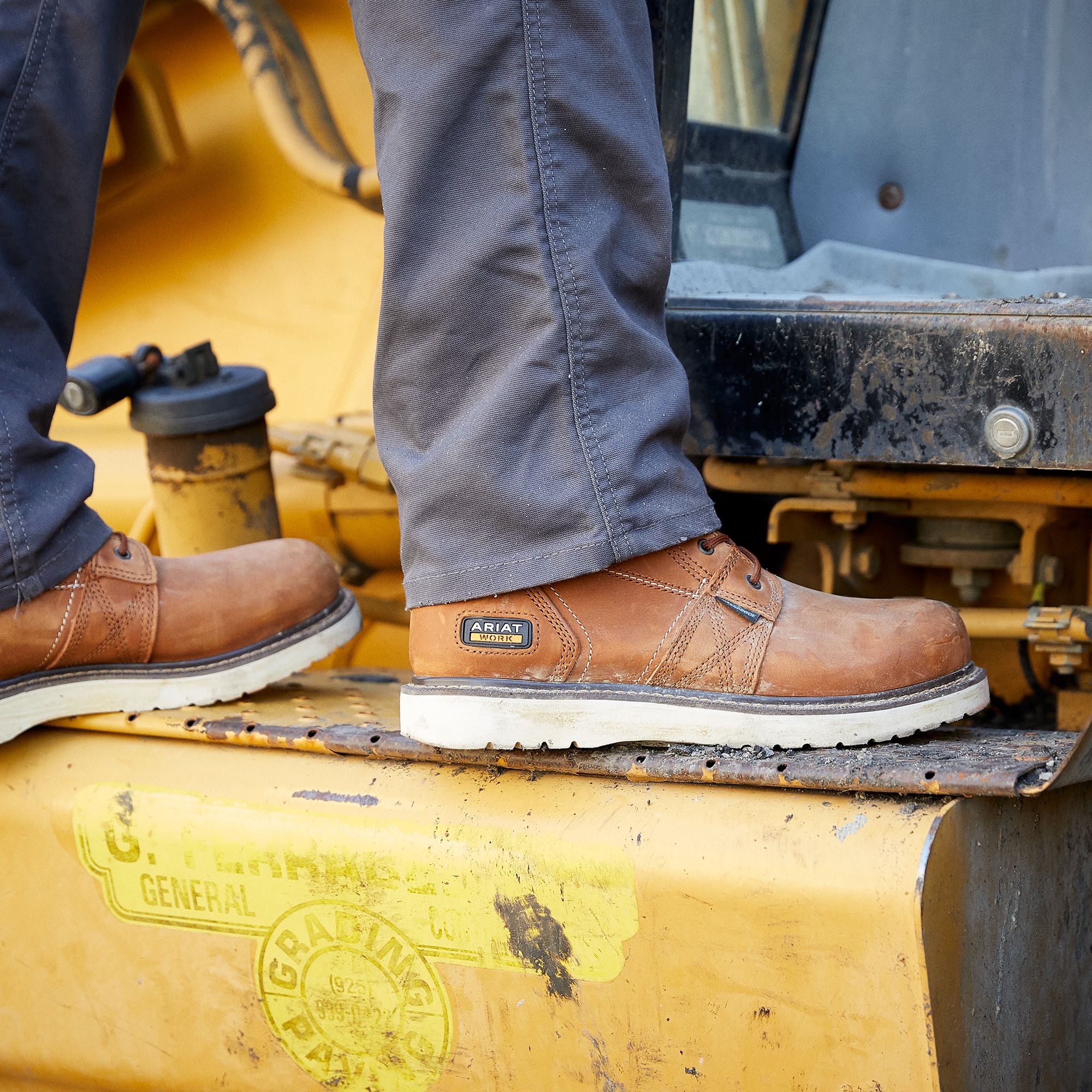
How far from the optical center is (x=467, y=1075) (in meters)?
1.04

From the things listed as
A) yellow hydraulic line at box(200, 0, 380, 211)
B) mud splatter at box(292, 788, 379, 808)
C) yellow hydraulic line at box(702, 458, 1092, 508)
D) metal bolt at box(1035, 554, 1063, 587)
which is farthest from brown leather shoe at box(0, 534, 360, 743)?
metal bolt at box(1035, 554, 1063, 587)

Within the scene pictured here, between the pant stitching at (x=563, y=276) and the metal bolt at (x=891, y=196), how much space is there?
668mm

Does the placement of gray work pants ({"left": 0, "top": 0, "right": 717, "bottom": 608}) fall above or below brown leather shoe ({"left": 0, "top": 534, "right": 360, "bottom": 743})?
above

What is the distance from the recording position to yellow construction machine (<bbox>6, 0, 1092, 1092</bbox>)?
3.02 ft

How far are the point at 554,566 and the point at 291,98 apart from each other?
3.48 feet

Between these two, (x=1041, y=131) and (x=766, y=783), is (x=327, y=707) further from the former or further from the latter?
(x=1041, y=131)

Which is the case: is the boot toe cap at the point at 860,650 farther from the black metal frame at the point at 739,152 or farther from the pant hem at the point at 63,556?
the pant hem at the point at 63,556

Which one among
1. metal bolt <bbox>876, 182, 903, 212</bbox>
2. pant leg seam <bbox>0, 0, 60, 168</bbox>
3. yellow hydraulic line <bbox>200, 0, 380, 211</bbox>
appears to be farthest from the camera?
yellow hydraulic line <bbox>200, 0, 380, 211</bbox>

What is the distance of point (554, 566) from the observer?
3.24ft

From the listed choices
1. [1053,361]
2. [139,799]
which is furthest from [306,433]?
[1053,361]

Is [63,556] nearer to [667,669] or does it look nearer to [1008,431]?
[667,669]

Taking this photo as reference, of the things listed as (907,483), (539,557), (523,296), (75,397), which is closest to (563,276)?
(523,296)

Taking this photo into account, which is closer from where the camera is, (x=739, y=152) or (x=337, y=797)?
(x=337, y=797)

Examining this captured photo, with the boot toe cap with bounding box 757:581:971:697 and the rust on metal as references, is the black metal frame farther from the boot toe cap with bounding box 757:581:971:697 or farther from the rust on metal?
the rust on metal
